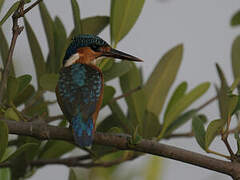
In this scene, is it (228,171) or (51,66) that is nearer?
(228,171)

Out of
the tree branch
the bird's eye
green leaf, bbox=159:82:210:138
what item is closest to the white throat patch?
the bird's eye

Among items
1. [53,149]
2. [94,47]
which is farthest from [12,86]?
[94,47]

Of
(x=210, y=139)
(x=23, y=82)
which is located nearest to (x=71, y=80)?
(x=23, y=82)

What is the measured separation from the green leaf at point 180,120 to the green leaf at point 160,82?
127mm

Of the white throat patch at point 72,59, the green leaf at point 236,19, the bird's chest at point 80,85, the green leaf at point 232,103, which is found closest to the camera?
the green leaf at point 232,103

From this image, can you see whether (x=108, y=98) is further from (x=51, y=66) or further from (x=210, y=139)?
(x=210, y=139)

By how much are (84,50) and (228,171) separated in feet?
4.38

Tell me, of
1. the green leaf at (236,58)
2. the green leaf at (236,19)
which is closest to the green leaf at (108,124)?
the green leaf at (236,58)

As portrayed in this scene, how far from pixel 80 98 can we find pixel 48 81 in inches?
10.3

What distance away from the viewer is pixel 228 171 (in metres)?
1.85

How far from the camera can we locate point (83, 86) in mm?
2494

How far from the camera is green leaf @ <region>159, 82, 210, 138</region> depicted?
2.30 m

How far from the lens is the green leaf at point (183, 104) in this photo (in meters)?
2.30

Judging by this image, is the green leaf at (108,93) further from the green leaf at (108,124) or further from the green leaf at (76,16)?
the green leaf at (76,16)
